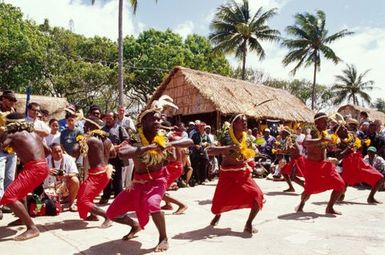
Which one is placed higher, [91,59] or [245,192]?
[91,59]

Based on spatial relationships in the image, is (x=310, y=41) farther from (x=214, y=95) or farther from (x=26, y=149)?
(x=26, y=149)

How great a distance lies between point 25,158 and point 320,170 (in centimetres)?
449

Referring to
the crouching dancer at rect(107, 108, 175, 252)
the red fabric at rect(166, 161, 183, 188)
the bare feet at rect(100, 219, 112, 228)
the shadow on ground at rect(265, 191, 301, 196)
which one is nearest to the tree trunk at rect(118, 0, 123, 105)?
the shadow on ground at rect(265, 191, 301, 196)

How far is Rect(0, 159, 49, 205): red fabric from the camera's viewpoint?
15.1 ft

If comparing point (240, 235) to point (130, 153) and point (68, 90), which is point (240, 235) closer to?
point (130, 153)

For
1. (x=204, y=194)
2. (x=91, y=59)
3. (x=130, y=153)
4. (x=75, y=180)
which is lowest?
(x=204, y=194)

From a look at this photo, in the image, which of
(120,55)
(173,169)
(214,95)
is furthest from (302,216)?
(214,95)

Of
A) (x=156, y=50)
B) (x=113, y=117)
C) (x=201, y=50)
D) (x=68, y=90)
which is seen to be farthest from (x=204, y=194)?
(x=201, y=50)

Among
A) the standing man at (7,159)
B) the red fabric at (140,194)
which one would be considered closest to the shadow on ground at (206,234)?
the red fabric at (140,194)

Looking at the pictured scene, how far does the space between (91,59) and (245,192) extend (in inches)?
1016

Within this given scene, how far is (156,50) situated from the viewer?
2983cm

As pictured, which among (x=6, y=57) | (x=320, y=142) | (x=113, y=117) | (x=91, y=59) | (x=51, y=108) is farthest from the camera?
(x=91, y=59)

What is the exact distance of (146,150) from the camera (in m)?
4.15

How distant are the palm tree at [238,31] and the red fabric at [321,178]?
Result: 919 inches
